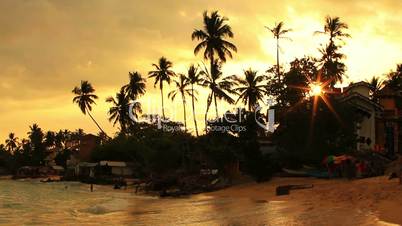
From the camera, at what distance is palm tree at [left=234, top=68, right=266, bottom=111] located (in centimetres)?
5088

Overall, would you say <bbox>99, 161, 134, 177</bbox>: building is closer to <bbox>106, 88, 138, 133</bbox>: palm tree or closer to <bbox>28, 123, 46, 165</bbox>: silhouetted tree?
<bbox>106, 88, 138, 133</bbox>: palm tree

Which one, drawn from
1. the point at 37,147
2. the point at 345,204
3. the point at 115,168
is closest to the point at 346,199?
the point at 345,204

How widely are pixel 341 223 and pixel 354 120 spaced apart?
19.7 metres

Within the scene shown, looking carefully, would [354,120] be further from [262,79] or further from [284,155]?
[262,79]

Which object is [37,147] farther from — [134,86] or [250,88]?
[250,88]

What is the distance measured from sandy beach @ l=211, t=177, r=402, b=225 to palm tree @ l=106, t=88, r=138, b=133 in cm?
4502

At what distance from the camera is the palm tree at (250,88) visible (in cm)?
5088

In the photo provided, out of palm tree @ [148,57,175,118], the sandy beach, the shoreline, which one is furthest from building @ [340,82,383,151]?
palm tree @ [148,57,175,118]

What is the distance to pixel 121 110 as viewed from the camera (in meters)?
70.2

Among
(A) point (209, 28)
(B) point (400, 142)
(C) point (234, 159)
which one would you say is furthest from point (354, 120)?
(A) point (209, 28)

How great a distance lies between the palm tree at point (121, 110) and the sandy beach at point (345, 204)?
148ft

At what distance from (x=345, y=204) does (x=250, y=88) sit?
3357 cm

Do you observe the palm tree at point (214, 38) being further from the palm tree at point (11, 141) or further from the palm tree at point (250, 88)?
the palm tree at point (11, 141)

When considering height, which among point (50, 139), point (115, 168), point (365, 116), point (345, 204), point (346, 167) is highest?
point (365, 116)
